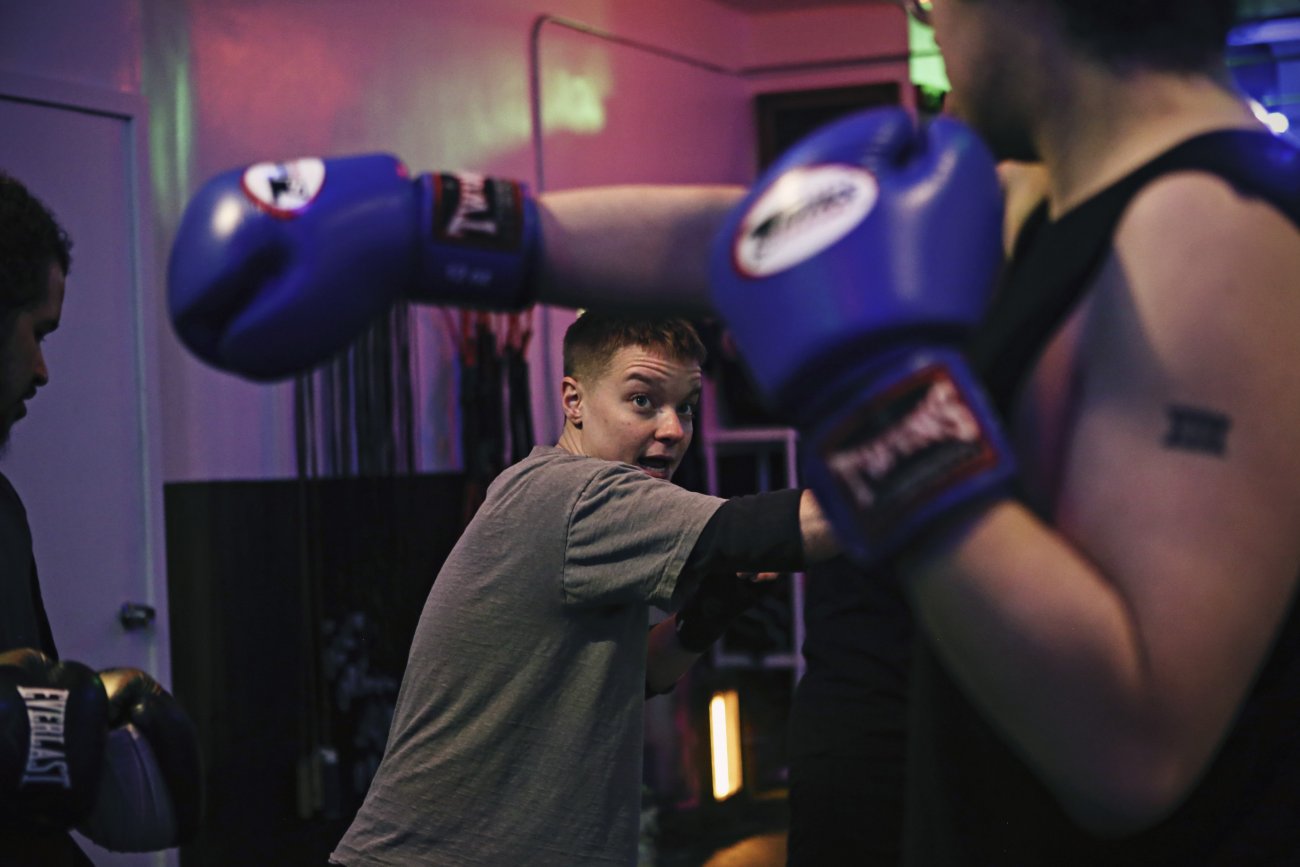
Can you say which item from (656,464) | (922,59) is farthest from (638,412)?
(922,59)

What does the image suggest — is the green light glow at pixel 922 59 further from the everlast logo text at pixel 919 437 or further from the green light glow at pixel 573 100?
the everlast logo text at pixel 919 437

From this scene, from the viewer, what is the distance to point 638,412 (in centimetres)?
A: 217

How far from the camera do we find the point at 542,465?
202cm

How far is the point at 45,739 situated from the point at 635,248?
1.08 m

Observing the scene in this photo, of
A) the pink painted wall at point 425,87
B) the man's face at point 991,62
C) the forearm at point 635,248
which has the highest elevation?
the pink painted wall at point 425,87

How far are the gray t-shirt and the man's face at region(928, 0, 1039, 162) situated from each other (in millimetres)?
863

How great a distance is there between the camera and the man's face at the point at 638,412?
2158 millimetres

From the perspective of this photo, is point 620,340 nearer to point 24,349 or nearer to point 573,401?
point 573,401

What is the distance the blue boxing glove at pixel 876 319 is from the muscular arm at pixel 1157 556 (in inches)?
1.6

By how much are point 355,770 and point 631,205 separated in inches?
144

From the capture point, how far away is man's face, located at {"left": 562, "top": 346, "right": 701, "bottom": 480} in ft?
7.08

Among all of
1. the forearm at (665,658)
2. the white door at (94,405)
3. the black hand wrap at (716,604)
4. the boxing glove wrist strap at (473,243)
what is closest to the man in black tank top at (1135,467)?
the boxing glove wrist strap at (473,243)

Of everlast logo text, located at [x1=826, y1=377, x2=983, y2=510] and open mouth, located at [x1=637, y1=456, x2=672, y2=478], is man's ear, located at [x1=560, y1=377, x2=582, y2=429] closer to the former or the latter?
open mouth, located at [x1=637, y1=456, x2=672, y2=478]

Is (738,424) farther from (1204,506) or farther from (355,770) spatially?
(1204,506)
